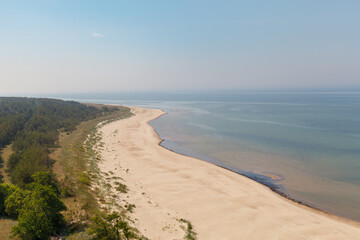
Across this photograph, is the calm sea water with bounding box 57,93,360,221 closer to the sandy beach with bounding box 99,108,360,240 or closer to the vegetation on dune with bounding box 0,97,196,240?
the sandy beach with bounding box 99,108,360,240

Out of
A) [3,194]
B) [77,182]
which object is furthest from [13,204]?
[77,182]

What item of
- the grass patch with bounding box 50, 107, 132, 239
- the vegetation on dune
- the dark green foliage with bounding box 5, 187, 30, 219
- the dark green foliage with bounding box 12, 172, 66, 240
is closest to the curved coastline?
the vegetation on dune

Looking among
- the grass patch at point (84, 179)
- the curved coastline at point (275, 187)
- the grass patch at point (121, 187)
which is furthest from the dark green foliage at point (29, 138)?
the curved coastline at point (275, 187)

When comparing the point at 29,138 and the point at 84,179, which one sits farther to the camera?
the point at 29,138

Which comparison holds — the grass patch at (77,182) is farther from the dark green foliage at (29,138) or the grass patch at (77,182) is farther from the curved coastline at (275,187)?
the curved coastline at (275,187)

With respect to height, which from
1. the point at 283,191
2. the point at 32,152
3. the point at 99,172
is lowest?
the point at 283,191

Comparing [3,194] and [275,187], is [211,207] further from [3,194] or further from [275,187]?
[3,194]

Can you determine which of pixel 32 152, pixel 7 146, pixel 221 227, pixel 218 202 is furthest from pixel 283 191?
pixel 7 146

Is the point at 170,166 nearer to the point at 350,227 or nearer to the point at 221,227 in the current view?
the point at 221,227
